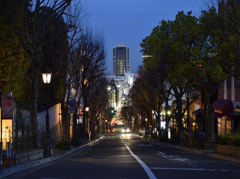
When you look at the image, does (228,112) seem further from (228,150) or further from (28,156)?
(28,156)

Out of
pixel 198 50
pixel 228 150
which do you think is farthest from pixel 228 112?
pixel 228 150

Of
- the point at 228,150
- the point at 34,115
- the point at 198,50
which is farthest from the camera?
the point at 198,50

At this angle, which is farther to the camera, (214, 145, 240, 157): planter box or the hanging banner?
(214, 145, 240, 157): planter box

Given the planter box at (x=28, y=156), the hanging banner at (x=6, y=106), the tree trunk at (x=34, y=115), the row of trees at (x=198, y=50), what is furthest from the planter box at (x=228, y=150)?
the hanging banner at (x=6, y=106)

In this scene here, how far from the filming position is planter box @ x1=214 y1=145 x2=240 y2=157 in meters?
20.4

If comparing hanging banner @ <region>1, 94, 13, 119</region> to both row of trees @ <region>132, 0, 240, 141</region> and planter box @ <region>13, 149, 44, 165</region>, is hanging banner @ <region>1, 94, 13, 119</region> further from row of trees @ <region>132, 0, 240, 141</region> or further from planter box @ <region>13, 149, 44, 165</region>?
row of trees @ <region>132, 0, 240, 141</region>

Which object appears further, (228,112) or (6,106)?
(228,112)

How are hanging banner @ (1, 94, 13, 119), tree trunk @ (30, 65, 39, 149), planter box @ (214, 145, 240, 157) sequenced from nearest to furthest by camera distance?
hanging banner @ (1, 94, 13, 119), tree trunk @ (30, 65, 39, 149), planter box @ (214, 145, 240, 157)

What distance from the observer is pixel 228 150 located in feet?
72.0

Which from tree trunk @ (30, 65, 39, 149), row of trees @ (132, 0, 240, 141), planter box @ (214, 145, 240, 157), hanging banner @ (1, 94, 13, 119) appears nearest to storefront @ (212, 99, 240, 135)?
row of trees @ (132, 0, 240, 141)

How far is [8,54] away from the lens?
2794cm

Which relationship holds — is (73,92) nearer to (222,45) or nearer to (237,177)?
(222,45)

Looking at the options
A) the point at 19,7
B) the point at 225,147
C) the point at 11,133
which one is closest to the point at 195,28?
the point at 225,147

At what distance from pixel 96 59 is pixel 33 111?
23.6m
